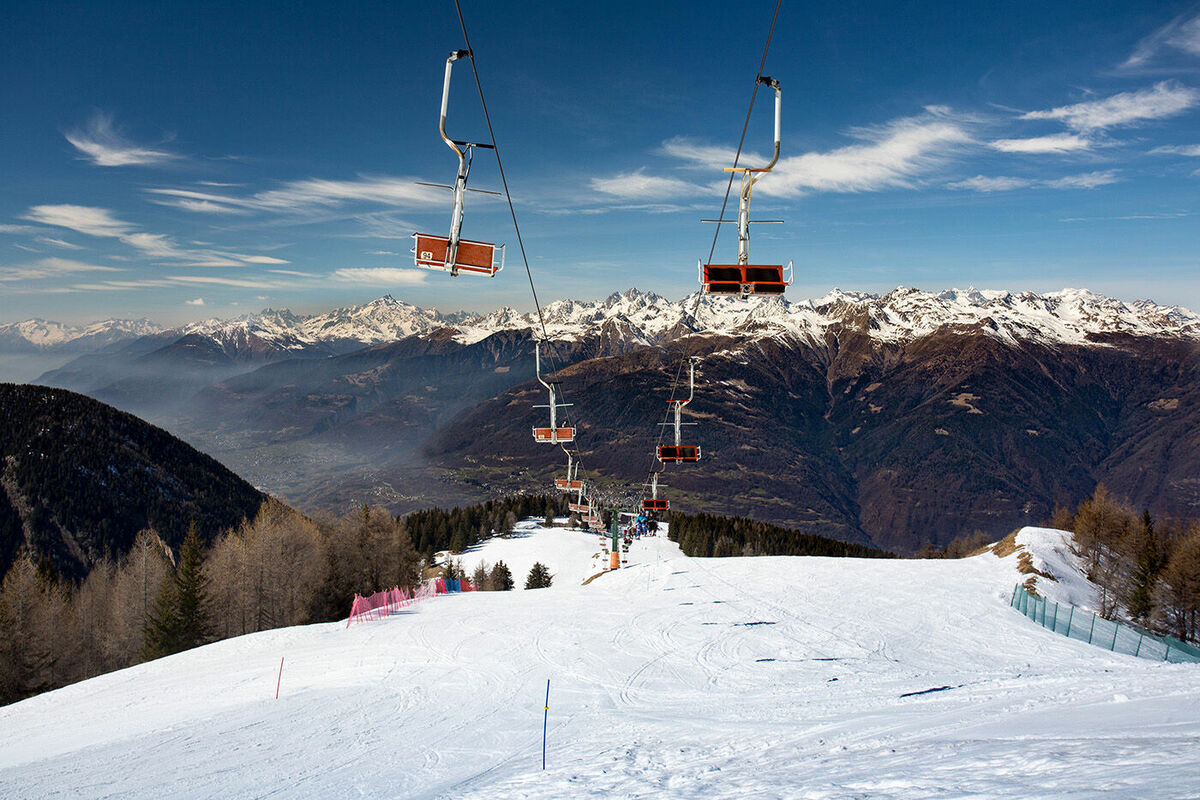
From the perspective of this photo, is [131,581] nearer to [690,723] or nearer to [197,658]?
[197,658]

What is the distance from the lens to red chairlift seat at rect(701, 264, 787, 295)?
1470cm

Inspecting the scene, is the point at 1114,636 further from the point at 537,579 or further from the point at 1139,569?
the point at 537,579

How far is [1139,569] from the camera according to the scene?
148 ft

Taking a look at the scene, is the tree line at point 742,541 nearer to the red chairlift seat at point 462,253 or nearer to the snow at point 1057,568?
the snow at point 1057,568

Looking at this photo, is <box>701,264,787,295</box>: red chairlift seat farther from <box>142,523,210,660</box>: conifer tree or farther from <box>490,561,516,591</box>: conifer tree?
<box>490,561,516,591</box>: conifer tree

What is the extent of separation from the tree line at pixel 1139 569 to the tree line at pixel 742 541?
5566cm

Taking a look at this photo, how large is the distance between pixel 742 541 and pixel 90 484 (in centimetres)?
13395

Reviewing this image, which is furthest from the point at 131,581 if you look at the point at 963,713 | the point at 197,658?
the point at 963,713

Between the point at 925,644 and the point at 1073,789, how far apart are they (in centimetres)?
2231

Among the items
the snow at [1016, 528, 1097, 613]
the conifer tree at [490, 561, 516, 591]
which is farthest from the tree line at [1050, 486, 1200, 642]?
the conifer tree at [490, 561, 516, 591]

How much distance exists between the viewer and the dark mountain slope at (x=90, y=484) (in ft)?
424

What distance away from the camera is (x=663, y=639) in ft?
A: 94.8

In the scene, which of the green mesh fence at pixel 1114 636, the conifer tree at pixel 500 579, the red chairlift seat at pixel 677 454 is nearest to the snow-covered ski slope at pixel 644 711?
the green mesh fence at pixel 1114 636

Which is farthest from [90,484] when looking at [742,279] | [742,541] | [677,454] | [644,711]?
[742,279]
